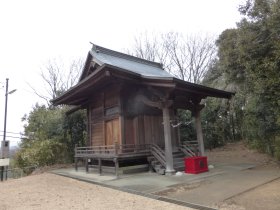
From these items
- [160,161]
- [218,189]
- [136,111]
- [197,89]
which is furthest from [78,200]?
[197,89]

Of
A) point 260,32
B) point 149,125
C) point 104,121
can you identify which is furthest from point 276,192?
point 104,121

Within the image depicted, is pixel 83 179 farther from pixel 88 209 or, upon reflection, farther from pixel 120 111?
pixel 88 209

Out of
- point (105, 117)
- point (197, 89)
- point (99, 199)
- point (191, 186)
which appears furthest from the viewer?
point (105, 117)

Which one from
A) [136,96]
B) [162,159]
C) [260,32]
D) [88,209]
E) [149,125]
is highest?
[260,32]

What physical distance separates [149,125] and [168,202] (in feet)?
20.0

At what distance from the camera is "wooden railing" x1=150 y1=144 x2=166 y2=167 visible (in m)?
10.3

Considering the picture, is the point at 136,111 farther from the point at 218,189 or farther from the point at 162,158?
the point at 218,189

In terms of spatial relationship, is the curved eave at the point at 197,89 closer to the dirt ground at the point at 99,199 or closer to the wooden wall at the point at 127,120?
the wooden wall at the point at 127,120

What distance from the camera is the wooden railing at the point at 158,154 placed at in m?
10.3

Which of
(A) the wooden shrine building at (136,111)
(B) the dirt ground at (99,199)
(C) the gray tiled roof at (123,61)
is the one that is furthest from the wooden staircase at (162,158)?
(C) the gray tiled roof at (123,61)

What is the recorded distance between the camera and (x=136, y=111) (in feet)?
38.8

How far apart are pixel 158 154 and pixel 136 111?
229 cm

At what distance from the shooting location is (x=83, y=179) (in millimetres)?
10062

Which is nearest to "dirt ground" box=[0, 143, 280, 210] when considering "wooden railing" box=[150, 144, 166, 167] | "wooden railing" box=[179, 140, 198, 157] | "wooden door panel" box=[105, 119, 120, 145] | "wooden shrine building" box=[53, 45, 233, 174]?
"wooden shrine building" box=[53, 45, 233, 174]
